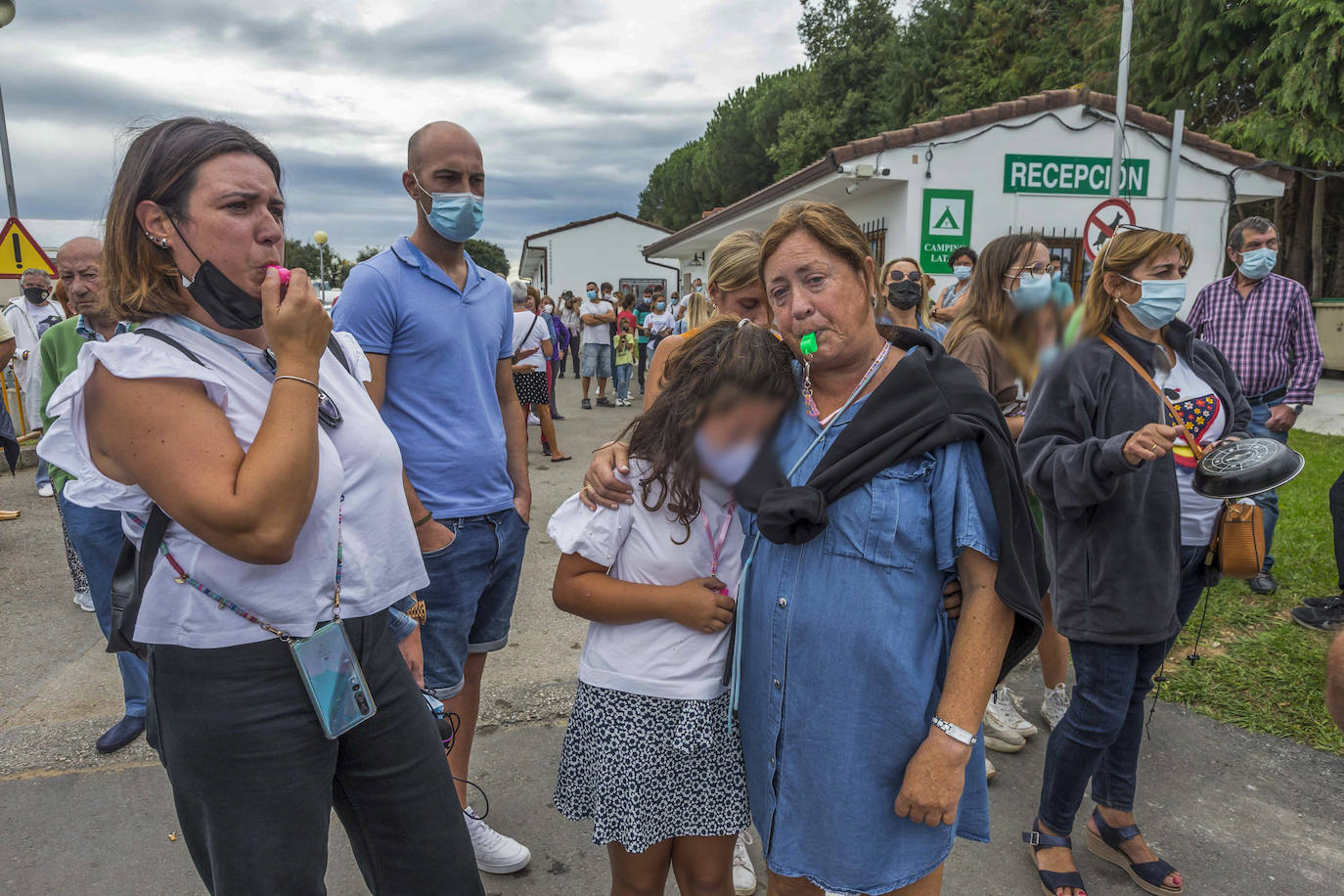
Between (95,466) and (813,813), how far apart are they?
1.47m

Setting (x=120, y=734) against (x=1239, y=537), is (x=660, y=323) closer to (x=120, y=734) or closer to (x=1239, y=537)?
(x=120, y=734)

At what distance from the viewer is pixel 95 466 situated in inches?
56.9

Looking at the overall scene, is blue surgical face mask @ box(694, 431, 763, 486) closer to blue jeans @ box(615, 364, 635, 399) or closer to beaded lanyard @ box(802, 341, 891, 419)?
beaded lanyard @ box(802, 341, 891, 419)

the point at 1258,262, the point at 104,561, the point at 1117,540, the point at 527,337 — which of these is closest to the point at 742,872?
the point at 1117,540

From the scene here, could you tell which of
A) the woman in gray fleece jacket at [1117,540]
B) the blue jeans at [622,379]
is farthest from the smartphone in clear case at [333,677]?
A: the blue jeans at [622,379]

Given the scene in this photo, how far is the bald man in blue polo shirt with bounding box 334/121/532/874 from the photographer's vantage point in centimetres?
247

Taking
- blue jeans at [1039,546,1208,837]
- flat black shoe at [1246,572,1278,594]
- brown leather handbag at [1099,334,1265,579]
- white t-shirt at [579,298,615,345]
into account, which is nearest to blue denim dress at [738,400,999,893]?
blue jeans at [1039,546,1208,837]

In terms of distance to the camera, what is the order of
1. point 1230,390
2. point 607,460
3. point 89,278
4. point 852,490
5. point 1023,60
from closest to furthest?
point 852,490
point 607,460
point 1230,390
point 89,278
point 1023,60

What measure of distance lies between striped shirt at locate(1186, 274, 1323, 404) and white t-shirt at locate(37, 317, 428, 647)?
5.43 m

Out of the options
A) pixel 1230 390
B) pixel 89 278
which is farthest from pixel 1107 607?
pixel 89 278

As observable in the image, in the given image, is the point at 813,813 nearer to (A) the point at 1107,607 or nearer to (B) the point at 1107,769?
(A) the point at 1107,607

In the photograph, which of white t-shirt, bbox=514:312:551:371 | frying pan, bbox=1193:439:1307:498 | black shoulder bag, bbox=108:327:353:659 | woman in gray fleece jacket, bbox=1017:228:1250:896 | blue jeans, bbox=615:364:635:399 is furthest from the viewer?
blue jeans, bbox=615:364:635:399

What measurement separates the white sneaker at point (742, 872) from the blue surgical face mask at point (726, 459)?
54.6 inches

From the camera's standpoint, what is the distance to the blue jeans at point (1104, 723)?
245cm
